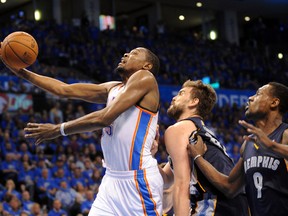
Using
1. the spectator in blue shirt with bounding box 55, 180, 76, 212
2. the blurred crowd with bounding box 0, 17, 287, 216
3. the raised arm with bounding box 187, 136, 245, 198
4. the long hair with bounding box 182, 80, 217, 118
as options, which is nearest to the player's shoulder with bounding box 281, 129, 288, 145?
the raised arm with bounding box 187, 136, 245, 198

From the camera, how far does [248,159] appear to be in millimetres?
3729

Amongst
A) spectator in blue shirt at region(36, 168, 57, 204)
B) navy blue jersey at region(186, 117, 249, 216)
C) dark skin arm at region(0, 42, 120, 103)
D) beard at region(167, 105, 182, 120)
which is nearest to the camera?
navy blue jersey at region(186, 117, 249, 216)

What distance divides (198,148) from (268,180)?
0.64m

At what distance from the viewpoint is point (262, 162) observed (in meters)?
3.60

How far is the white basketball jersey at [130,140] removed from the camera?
13.2 ft

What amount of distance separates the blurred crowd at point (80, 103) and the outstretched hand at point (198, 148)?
19.0 feet

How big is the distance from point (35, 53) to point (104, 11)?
22.0 m

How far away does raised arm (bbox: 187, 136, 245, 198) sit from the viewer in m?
3.91

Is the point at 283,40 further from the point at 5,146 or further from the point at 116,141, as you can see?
the point at 116,141

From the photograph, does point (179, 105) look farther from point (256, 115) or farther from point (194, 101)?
point (256, 115)

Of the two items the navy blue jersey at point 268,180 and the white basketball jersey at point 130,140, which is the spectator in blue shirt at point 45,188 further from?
the navy blue jersey at point 268,180

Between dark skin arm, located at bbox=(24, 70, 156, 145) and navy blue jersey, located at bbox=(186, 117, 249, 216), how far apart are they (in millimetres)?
530

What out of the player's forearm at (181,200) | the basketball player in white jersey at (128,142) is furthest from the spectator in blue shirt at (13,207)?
the player's forearm at (181,200)

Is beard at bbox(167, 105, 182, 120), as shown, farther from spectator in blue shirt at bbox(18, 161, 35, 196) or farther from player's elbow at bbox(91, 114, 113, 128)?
spectator in blue shirt at bbox(18, 161, 35, 196)
